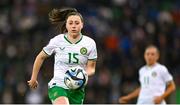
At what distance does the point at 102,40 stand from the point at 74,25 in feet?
31.5

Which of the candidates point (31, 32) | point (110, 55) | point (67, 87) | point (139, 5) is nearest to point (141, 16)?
point (139, 5)

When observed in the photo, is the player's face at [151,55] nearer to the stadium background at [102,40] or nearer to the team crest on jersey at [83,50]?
the team crest on jersey at [83,50]

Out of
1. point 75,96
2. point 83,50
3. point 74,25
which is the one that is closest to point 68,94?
point 75,96

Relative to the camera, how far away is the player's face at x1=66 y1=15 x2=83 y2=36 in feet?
32.3

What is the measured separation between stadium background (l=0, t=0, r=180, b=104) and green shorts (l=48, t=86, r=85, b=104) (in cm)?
798

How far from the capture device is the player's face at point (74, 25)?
984cm

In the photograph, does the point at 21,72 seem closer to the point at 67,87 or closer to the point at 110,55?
the point at 110,55

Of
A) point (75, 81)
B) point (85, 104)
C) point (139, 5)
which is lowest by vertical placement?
point (85, 104)

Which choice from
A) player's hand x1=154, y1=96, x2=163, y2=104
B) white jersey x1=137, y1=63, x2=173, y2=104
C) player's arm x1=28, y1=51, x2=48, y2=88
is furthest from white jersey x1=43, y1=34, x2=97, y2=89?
white jersey x1=137, y1=63, x2=173, y2=104

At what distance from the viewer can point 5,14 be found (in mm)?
20562

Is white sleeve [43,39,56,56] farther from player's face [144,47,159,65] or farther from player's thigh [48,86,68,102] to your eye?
player's face [144,47,159,65]

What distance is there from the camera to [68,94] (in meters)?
9.83

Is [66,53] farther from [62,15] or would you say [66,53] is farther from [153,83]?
[153,83]

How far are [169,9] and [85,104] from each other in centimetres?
525
